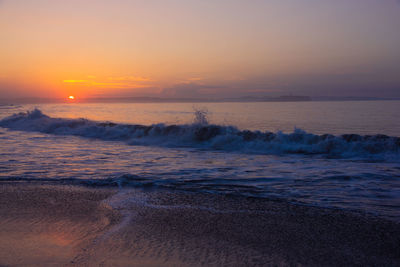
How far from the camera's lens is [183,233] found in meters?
4.36

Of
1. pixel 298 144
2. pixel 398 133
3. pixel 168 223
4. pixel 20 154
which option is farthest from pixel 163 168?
pixel 398 133

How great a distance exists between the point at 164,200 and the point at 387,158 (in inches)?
365

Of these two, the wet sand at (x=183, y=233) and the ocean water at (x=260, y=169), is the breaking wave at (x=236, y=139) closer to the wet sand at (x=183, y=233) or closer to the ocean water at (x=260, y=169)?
the ocean water at (x=260, y=169)

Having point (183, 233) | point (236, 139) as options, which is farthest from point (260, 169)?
point (236, 139)

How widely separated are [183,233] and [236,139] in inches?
461

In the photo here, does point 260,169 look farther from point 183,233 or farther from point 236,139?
point 236,139

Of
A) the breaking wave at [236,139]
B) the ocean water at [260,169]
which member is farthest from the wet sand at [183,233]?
the breaking wave at [236,139]

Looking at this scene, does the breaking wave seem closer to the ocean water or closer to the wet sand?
the ocean water

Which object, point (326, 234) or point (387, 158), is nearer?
point (326, 234)

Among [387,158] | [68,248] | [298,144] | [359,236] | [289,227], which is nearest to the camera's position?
[68,248]

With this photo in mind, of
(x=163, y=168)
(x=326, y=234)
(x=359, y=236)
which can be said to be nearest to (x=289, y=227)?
(x=326, y=234)

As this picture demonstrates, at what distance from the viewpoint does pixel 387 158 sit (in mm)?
11430

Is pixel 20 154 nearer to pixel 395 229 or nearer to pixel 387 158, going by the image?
pixel 395 229

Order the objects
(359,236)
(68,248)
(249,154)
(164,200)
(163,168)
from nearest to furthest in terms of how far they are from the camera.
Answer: (68,248), (359,236), (164,200), (163,168), (249,154)
